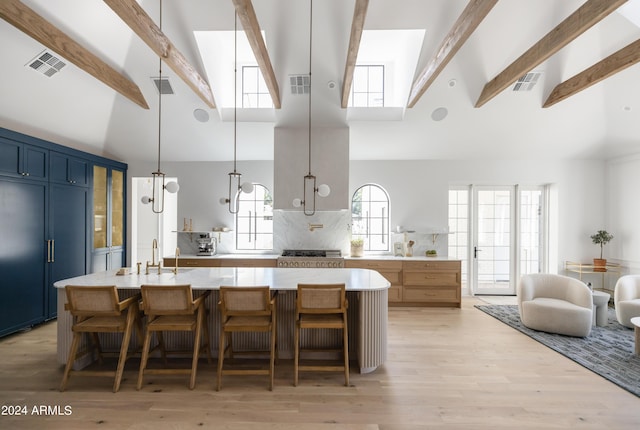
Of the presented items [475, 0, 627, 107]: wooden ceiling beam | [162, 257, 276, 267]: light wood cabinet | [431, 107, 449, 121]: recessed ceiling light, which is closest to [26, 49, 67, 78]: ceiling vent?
[162, 257, 276, 267]: light wood cabinet

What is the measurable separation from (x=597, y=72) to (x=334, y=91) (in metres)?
3.34

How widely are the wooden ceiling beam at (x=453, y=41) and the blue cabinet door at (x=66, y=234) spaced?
5.35 meters

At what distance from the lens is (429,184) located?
20.0ft

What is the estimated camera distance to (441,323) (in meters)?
4.56

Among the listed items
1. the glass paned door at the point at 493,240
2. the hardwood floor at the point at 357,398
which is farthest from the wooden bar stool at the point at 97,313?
the glass paned door at the point at 493,240

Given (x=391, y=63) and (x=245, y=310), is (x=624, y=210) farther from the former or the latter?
(x=245, y=310)

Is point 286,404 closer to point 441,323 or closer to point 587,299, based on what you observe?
point 441,323

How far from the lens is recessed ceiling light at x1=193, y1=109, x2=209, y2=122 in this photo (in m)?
5.11

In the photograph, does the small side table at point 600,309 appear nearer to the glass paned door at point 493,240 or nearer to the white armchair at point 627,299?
the white armchair at point 627,299

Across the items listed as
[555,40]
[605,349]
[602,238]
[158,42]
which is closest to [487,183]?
[602,238]

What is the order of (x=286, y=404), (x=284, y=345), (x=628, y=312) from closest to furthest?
(x=286, y=404) → (x=284, y=345) → (x=628, y=312)

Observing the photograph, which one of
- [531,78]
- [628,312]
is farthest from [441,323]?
[531,78]

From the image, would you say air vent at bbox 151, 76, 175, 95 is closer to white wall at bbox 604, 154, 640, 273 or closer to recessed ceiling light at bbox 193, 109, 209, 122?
recessed ceiling light at bbox 193, 109, 209, 122

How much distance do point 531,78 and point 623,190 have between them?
10.1 feet
